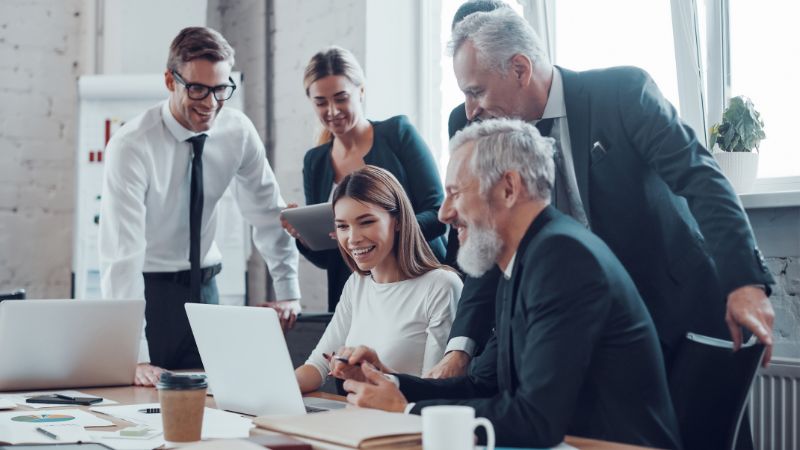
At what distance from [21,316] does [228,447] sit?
108 centimetres

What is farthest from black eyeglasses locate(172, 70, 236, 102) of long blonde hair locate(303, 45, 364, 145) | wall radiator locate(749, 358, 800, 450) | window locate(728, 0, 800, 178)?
wall radiator locate(749, 358, 800, 450)

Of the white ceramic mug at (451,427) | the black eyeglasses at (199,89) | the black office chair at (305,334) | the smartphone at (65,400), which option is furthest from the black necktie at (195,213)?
the white ceramic mug at (451,427)

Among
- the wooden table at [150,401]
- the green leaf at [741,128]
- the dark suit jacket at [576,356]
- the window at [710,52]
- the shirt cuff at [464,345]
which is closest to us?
the wooden table at [150,401]

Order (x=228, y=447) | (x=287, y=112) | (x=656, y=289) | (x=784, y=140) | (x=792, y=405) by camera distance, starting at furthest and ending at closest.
Answer: (x=287, y=112) < (x=784, y=140) < (x=792, y=405) < (x=656, y=289) < (x=228, y=447)

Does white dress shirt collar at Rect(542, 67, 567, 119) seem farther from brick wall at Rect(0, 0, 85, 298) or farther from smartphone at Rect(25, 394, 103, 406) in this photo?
brick wall at Rect(0, 0, 85, 298)

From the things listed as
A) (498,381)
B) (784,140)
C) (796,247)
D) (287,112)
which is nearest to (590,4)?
(784,140)

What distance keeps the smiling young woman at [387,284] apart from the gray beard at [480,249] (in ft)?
1.67

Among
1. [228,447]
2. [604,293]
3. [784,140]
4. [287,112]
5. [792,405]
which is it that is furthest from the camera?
[287,112]

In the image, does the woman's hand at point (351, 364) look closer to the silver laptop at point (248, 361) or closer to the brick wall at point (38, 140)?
the silver laptop at point (248, 361)

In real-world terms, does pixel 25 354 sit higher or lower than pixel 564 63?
lower

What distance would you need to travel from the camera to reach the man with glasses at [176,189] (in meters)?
2.60

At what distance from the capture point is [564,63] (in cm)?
331

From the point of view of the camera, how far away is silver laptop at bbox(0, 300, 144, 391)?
2.08m

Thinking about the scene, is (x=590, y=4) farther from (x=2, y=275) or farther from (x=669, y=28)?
(x=2, y=275)
